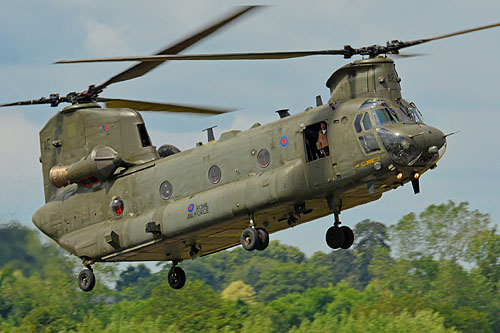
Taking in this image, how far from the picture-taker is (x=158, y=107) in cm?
3216

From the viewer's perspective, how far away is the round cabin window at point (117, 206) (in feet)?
100

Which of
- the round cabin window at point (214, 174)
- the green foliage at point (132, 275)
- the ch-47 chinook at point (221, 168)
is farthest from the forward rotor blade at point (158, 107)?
the green foliage at point (132, 275)

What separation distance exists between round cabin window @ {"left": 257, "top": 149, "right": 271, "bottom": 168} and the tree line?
1261 inches

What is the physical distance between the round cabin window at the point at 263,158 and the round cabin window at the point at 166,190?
3.48 metres

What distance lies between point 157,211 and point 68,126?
5623 mm

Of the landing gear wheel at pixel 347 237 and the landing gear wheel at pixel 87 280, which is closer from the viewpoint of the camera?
the landing gear wheel at pixel 347 237

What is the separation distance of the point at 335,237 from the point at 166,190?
510cm

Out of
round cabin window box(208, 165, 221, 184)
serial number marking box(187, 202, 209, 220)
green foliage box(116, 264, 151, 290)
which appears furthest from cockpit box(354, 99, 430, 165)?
green foliage box(116, 264, 151, 290)

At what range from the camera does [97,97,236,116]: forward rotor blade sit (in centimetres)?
3115

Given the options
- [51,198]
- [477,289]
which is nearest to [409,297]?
[477,289]

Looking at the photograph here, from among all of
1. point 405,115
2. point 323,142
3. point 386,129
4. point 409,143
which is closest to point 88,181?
point 323,142

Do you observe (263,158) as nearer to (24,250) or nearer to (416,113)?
(416,113)

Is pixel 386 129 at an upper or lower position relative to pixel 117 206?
lower

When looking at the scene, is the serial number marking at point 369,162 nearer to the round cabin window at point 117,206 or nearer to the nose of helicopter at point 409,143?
the nose of helicopter at point 409,143
